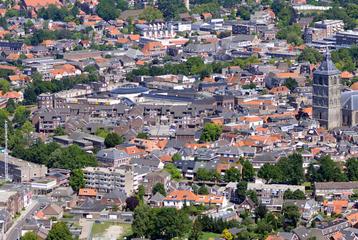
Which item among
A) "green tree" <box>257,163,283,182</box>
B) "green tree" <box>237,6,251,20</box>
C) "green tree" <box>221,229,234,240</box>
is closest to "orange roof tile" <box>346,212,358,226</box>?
"green tree" <box>221,229,234,240</box>

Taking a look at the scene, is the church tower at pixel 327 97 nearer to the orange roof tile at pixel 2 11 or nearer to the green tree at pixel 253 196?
the green tree at pixel 253 196

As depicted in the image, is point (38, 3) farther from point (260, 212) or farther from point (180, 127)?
point (260, 212)

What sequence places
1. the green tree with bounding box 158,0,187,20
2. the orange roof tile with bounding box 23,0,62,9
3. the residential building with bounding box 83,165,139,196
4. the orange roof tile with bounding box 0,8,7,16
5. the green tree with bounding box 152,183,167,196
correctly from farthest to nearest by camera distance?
the orange roof tile with bounding box 23,0,62,9
the orange roof tile with bounding box 0,8,7,16
the green tree with bounding box 158,0,187,20
the residential building with bounding box 83,165,139,196
the green tree with bounding box 152,183,167,196

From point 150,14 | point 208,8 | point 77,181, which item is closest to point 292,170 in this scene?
point 77,181

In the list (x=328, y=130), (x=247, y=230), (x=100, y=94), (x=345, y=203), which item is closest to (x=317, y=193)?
(x=345, y=203)

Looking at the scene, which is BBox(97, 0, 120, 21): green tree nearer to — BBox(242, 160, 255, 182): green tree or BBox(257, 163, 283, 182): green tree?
BBox(242, 160, 255, 182): green tree

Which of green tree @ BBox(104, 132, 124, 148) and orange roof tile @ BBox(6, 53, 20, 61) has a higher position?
green tree @ BBox(104, 132, 124, 148)

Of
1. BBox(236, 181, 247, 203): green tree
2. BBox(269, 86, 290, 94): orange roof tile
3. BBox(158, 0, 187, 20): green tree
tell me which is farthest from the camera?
BBox(158, 0, 187, 20): green tree
